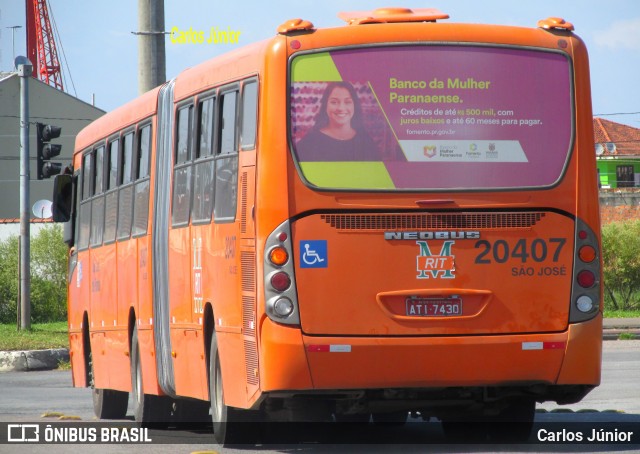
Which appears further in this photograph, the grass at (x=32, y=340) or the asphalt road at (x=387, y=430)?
the grass at (x=32, y=340)

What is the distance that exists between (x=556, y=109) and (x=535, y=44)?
48 centimetres

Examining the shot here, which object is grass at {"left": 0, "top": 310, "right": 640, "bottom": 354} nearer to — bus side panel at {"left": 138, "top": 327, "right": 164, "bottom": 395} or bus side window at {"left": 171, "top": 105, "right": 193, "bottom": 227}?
bus side panel at {"left": 138, "top": 327, "right": 164, "bottom": 395}

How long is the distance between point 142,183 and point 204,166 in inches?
100

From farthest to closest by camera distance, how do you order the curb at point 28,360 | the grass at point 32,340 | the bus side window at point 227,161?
the grass at point 32,340, the curb at point 28,360, the bus side window at point 227,161

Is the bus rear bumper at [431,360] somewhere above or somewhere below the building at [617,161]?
below

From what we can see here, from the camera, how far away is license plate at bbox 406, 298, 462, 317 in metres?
9.62

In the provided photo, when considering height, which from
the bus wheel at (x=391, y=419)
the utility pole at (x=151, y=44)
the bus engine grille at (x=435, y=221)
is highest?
the utility pole at (x=151, y=44)

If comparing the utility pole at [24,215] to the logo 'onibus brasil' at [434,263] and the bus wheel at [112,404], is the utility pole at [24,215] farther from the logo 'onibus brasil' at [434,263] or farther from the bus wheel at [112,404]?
the logo 'onibus brasil' at [434,263]

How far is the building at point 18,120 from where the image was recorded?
63125 millimetres

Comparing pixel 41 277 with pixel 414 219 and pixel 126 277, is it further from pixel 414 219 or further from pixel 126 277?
pixel 414 219

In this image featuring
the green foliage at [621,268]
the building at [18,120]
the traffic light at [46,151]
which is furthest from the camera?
the building at [18,120]

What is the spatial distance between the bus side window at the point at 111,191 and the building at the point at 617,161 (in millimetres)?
82039

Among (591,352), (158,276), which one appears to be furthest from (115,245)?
(591,352)

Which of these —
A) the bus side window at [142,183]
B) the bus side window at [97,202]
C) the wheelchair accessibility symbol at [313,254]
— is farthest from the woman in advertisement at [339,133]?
the bus side window at [97,202]
